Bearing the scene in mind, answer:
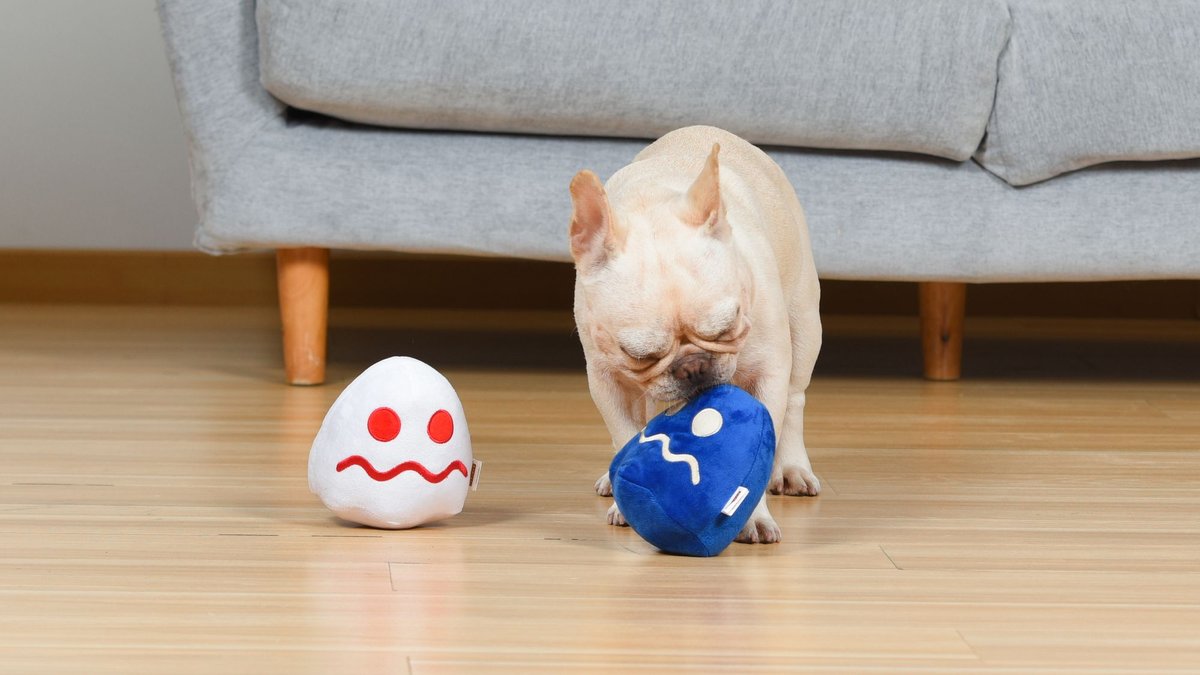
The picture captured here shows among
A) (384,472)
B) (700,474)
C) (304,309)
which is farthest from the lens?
(304,309)

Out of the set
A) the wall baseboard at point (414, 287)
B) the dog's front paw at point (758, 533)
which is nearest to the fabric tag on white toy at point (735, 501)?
the dog's front paw at point (758, 533)

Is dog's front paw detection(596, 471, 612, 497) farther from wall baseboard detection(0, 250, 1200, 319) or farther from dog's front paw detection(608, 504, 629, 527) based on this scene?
wall baseboard detection(0, 250, 1200, 319)

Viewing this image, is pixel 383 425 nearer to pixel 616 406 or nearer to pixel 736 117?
pixel 616 406

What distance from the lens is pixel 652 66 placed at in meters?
2.49

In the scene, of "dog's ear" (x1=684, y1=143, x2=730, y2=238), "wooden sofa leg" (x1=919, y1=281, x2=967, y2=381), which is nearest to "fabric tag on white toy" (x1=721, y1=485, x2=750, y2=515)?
"dog's ear" (x1=684, y1=143, x2=730, y2=238)

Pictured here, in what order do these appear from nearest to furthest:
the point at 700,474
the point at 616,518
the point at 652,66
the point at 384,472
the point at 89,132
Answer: the point at 700,474, the point at 384,472, the point at 616,518, the point at 652,66, the point at 89,132

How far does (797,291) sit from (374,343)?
1611mm

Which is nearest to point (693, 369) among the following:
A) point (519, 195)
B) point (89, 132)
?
point (519, 195)

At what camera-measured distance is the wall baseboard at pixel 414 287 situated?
385 centimetres

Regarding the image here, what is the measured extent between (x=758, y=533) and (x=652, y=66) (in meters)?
1.11

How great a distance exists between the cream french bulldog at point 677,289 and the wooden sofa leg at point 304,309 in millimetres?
956

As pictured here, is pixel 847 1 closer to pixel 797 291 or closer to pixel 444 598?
pixel 797 291

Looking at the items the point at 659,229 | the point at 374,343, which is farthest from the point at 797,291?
the point at 374,343

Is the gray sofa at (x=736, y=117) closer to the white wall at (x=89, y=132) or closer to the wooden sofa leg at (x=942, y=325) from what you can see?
the wooden sofa leg at (x=942, y=325)
